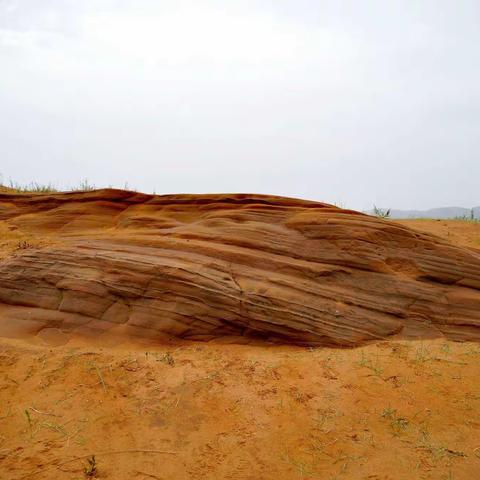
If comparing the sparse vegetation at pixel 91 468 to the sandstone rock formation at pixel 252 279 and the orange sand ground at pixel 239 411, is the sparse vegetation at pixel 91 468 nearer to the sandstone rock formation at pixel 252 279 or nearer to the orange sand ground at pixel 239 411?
the orange sand ground at pixel 239 411

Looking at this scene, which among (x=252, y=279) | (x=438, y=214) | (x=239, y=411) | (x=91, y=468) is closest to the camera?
(x=91, y=468)

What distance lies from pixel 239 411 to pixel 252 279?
1.67 metres

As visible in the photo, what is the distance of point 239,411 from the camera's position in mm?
3336

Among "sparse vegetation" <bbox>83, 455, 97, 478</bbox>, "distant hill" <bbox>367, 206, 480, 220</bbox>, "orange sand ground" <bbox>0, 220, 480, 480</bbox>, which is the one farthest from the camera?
"distant hill" <bbox>367, 206, 480, 220</bbox>

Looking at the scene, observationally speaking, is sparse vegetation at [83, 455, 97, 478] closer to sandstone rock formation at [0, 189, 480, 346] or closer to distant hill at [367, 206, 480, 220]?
sandstone rock formation at [0, 189, 480, 346]

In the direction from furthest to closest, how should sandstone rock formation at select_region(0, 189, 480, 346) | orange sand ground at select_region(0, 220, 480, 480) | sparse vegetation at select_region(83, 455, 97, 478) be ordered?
sandstone rock formation at select_region(0, 189, 480, 346) < orange sand ground at select_region(0, 220, 480, 480) < sparse vegetation at select_region(83, 455, 97, 478)

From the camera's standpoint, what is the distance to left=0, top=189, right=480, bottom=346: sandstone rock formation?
4402 millimetres

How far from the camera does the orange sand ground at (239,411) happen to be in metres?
2.86

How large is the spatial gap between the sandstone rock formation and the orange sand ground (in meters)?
0.28

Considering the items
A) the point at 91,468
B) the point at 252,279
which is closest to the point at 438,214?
the point at 252,279

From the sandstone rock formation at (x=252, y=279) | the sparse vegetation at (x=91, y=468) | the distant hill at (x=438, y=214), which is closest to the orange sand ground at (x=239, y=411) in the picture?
the sparse vegetation at (x=91, y=468)

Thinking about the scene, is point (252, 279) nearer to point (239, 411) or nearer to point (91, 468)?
point (239, 411)

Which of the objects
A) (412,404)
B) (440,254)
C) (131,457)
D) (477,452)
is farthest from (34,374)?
(440,254)

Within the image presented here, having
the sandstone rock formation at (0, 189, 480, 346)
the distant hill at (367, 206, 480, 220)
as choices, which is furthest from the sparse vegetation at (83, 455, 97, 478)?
the distant hill at (367, 206, 480, 220)
